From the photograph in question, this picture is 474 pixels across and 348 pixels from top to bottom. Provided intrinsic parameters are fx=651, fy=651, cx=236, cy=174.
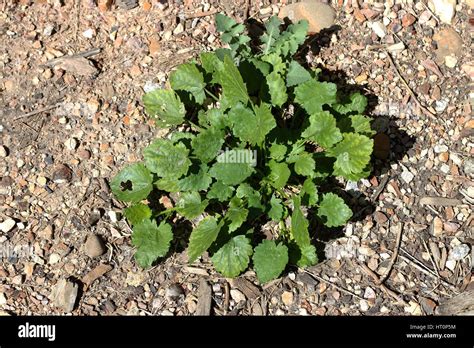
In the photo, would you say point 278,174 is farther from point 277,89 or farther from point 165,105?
point 165,105

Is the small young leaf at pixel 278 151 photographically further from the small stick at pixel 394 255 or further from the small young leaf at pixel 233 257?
the small stick at pixel 394 255

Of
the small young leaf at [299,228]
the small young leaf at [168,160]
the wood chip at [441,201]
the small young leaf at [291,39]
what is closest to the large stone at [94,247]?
the small young leaf at [168,160]

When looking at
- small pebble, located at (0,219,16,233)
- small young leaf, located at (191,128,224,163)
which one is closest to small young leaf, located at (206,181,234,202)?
small young leaf, located at (191,128,224,163)

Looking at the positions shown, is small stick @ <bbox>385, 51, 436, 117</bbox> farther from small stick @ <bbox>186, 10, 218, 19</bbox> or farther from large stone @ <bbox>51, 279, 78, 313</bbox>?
large stone @ <bbox>51, 279, 78, 313</bbox>

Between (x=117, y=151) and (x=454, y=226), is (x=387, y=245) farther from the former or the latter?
(x=117, y=151)

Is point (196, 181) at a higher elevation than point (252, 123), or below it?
below

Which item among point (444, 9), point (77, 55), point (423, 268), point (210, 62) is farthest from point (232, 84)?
point (444, 9)
